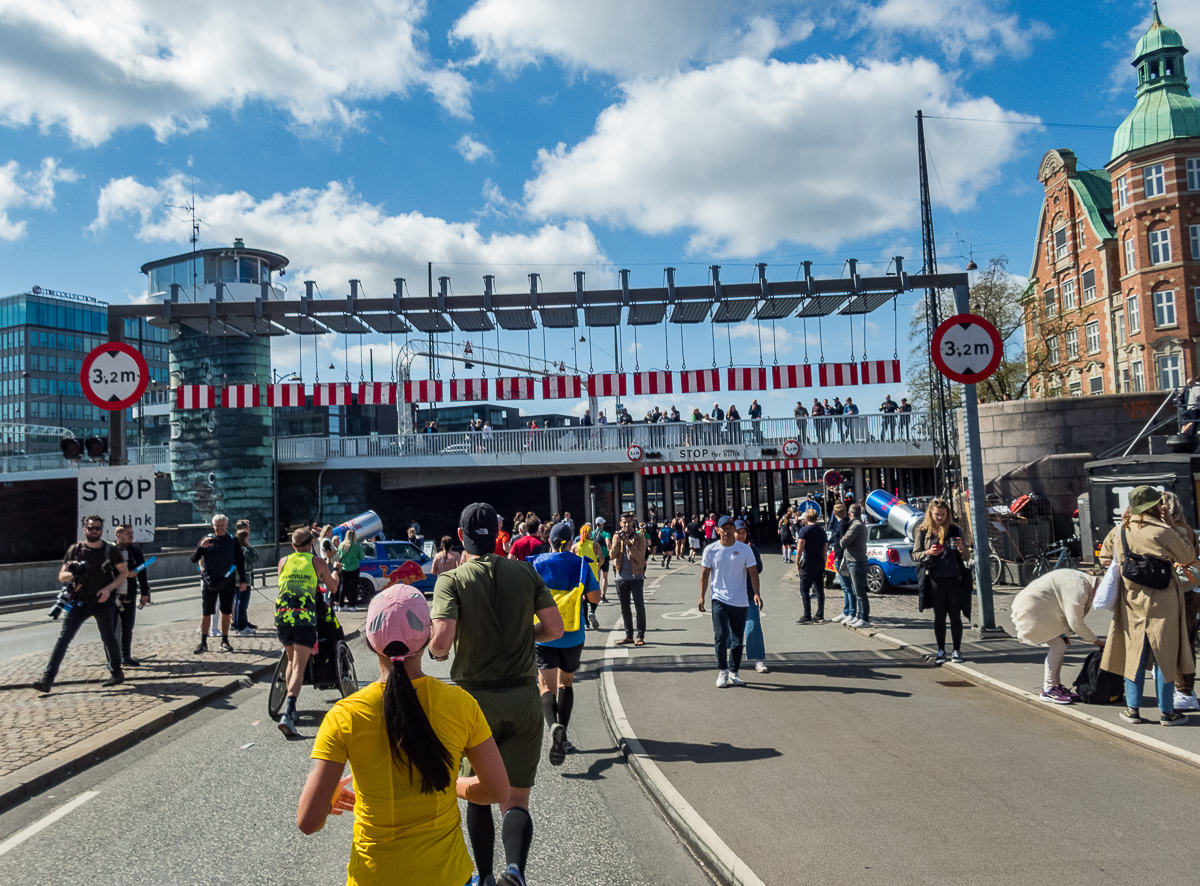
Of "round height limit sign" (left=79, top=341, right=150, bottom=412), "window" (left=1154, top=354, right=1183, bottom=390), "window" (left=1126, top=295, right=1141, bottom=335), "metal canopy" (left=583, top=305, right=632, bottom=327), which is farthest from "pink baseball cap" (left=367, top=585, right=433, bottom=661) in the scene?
"window" (left=1126, top=295, right=1141, bottom=335)

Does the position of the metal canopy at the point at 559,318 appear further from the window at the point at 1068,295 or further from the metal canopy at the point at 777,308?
the window at the point at 1068,295

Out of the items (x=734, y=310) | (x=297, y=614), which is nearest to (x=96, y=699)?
(x=297, y=614)

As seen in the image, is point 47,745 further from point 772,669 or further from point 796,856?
point 772,669

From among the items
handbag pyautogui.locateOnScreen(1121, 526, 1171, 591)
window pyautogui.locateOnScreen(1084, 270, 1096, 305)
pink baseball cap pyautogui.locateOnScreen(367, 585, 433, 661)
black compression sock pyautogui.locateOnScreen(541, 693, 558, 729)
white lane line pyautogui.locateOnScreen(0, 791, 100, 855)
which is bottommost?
white lane line pyautogui.locateOnScreen(0, 791, 100, 855)

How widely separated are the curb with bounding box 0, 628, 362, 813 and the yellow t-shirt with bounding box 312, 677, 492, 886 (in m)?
4.51

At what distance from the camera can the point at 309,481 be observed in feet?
132

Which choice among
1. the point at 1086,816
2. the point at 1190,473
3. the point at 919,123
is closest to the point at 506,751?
the point at 1086,816

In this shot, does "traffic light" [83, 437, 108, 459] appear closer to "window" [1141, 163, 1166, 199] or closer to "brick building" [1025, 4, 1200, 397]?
"brick building" [1025, 4, 1200, 397]

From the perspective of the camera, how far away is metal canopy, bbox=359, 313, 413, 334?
1388 cm

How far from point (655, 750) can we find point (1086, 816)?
2827mm

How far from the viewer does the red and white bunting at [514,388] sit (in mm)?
29000

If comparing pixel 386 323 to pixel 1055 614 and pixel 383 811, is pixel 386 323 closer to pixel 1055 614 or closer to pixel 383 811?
pixel 1055 614

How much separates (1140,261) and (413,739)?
48.3 meters

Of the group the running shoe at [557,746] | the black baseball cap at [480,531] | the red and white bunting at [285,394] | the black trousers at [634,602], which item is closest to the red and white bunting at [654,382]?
the red and white bunting at [285,394]
